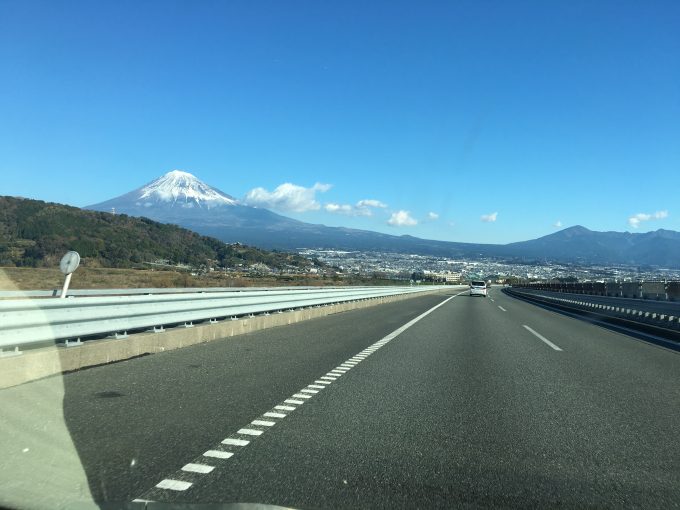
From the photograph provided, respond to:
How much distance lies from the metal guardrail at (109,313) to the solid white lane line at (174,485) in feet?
12.2

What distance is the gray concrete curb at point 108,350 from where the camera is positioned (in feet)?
23.6

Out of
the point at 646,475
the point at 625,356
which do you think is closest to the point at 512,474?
the point at 646,475

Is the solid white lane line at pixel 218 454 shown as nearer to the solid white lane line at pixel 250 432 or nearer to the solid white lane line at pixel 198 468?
the solid white lane line at pixel 198 468

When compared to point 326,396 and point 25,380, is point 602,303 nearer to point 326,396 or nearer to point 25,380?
point 326,396

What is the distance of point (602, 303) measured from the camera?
105 ft

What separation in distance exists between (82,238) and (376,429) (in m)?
18.8

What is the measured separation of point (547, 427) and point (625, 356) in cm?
690

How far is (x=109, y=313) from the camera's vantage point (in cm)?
912

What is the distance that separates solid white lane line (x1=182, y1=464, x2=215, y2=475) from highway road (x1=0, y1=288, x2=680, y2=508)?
22 millimetres

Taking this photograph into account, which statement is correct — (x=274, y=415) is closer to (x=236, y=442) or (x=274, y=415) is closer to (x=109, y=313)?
(x=236, y=442)

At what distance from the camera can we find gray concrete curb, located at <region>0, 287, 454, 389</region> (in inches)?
283

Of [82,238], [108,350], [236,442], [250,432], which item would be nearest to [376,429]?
[250,432]

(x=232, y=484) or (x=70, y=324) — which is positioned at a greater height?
(x=70, y=324)

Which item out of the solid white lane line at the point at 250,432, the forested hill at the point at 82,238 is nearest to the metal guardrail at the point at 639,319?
the solid white lane line at the point at 250,432
